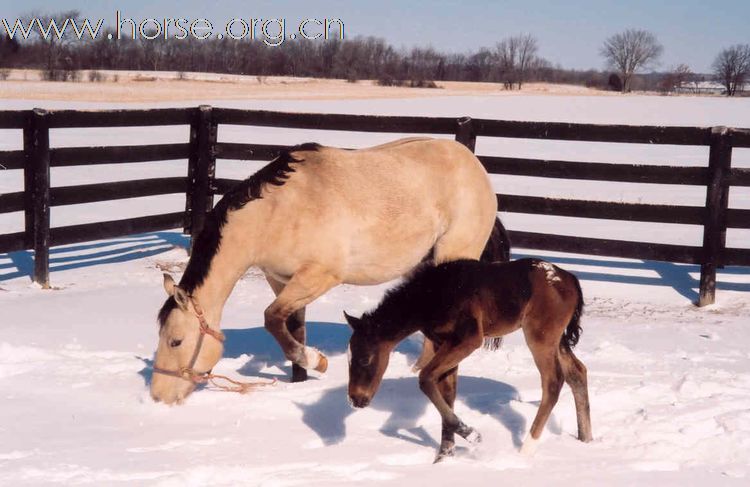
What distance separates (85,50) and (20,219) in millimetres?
31870

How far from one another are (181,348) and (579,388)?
2.04m

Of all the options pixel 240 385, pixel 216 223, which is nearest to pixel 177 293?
pixel 216 223

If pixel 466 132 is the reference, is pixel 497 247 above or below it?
below

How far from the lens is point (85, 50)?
40.6 m

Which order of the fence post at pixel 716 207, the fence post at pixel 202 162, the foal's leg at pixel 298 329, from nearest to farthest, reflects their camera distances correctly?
the foal's leg at pixel 298 329
the fence post at pixel 716 207
the fence post at pixel 202 162

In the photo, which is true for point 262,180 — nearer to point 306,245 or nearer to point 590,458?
point 306,245

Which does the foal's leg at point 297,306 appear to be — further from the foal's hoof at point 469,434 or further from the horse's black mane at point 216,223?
the foal's hoof at point 469,434

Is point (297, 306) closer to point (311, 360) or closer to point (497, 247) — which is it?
point (311, 360)

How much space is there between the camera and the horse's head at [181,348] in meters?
4.69

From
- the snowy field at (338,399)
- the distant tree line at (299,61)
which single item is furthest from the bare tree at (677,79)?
the snowy field at (338,399)

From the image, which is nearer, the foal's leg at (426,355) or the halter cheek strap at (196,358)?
the halter cheek strap at (196,358)

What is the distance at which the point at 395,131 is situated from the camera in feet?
29.6

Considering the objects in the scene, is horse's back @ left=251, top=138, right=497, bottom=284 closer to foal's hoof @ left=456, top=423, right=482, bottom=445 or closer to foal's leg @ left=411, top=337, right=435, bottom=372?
foal's leg @ left=411, top=337, right=435, bottom=372

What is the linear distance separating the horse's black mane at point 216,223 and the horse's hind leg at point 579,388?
1.79m
